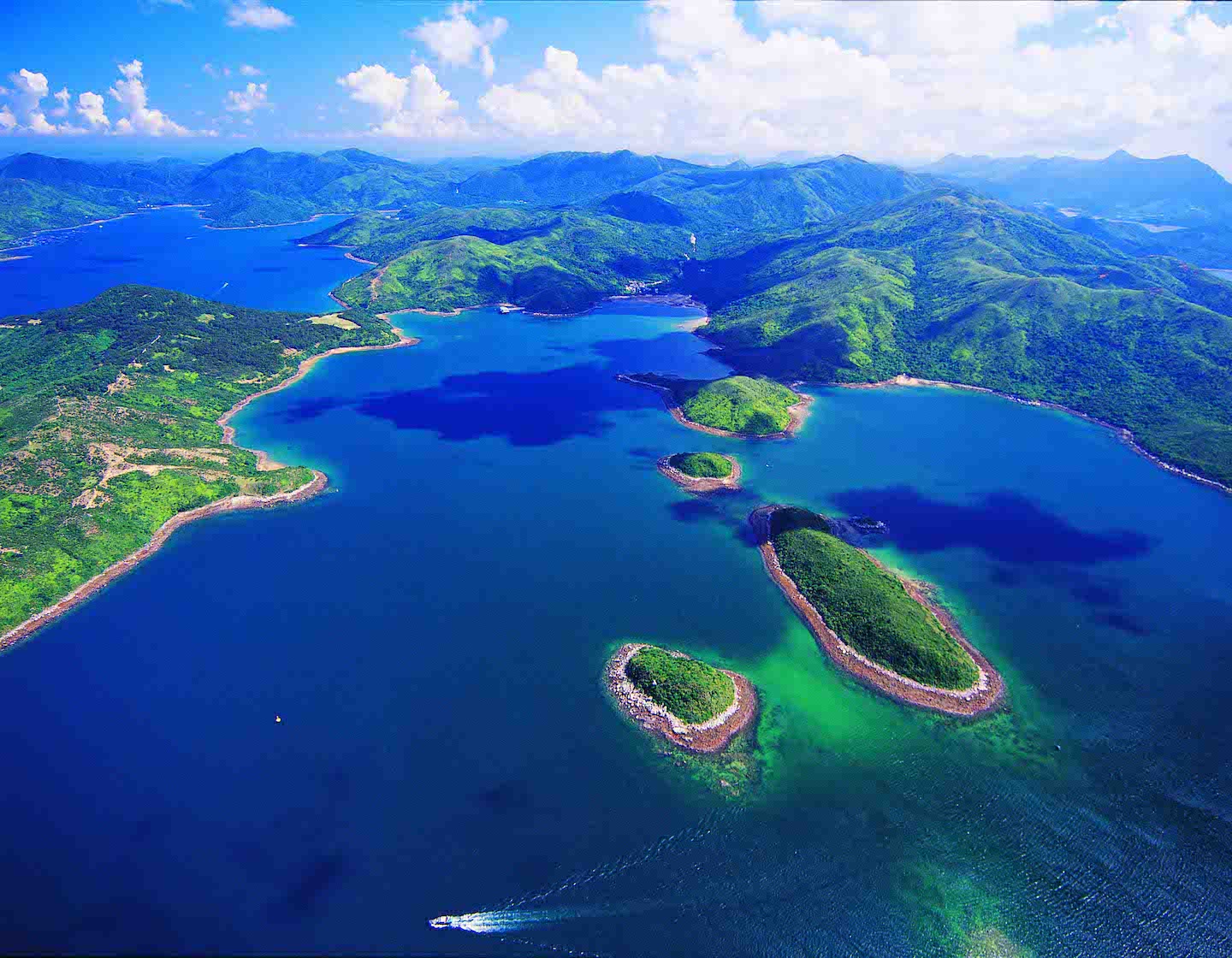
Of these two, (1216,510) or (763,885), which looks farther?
(1216,510)

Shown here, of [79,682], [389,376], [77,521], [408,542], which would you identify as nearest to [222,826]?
[79,682]

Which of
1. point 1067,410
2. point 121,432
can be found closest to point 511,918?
point 121,432

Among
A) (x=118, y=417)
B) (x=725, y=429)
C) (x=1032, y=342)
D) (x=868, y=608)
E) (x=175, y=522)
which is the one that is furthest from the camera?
(x=1032, y=342)

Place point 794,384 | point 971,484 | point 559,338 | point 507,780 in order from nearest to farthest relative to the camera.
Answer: point 507,780 → point 971,484 → point 794,384 → point 559,338

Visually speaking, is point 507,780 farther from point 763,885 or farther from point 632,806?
point 763,885

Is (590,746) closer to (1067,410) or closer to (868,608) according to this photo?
(868,608)

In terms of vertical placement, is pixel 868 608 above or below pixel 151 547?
above
